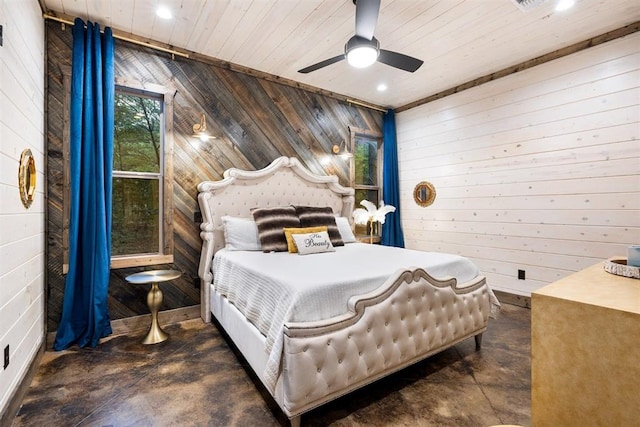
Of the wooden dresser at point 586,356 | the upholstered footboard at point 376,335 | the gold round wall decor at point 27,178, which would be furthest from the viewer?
the gold round wall decor at point 27,178

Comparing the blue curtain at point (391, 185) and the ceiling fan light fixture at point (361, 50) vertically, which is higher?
the ceiling fan light fixture at point (361, 50)

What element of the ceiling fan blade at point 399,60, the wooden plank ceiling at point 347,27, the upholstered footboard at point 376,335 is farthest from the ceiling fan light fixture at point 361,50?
the upholstered footboard at point 376,335

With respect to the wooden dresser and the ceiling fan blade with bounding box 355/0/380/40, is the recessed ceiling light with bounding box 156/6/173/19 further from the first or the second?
the wooden dresser

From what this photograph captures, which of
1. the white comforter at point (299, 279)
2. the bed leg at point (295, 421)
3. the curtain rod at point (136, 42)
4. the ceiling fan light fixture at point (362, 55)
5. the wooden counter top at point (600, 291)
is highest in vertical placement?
the curtain rod at point (136, 42)

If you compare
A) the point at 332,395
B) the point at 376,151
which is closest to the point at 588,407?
the point at 332,395

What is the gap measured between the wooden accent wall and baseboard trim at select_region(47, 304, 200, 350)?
0.18ft

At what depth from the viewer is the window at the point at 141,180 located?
2.88 meters

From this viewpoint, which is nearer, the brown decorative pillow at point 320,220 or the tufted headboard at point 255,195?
the tufted headboard at point 255,195

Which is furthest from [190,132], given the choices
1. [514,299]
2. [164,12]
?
[514,299]

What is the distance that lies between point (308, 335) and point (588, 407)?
1040mm

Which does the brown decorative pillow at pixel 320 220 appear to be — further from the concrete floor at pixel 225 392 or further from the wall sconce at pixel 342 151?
the concrete floor at pixel 225 392

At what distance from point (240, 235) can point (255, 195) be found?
629 mm

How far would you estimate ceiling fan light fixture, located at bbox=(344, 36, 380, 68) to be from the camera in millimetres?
2176

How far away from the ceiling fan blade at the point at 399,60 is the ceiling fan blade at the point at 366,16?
328mm
